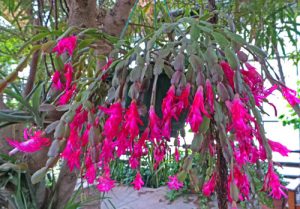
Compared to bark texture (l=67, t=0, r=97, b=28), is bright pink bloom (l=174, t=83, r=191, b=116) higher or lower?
lower

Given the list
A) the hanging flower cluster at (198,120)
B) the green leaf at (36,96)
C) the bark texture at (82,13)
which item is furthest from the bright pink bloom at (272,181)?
the bark texture at (82,13)

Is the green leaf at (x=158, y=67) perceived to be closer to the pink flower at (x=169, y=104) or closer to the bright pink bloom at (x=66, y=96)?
the pink flower at (x=169, y=104)

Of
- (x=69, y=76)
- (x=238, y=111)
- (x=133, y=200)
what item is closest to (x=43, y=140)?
(x=69, y=76)

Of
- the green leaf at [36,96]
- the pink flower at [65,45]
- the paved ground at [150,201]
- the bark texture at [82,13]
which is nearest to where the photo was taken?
the pink flower at [65,45]

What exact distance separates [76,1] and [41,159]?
0.33m

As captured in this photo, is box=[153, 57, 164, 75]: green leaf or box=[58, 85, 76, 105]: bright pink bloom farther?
box=[58, 85, 76, 105]: bright pink bloom

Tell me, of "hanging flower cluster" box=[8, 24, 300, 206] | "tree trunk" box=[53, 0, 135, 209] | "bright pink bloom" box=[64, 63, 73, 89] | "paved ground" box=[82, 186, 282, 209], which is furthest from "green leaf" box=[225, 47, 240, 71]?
"paved ground" box=[82, 186, 282, 209]

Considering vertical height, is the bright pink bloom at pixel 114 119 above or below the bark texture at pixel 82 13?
below

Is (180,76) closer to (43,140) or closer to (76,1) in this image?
(43,140)

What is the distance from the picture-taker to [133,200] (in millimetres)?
3434

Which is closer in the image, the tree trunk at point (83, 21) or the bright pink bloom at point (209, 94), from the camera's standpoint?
the bright pink bloom at point (209, 94)

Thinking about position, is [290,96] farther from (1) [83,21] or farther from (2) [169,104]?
(1) [83,21]

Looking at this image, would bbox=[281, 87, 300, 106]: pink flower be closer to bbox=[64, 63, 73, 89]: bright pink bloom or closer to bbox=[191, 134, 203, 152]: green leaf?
bbox=[191, 134, 203, 152]: green leaf

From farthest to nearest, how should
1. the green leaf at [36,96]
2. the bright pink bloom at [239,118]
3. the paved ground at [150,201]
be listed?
the paved ground at [150,201] → the green leaf at [36,96] → the bright pink bloom at [239,118]
